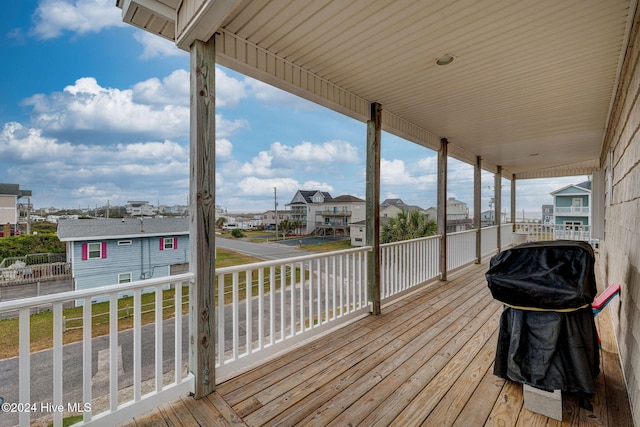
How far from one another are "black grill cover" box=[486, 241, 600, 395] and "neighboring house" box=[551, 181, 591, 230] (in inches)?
496

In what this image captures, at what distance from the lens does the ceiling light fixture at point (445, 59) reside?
8.09 feet

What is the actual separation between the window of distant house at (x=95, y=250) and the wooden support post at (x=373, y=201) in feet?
8.69

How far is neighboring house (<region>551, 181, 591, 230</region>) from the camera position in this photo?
11734 mm

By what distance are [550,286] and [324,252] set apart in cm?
187

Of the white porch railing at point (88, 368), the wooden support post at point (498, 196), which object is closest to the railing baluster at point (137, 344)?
the white porch railing at point (88, 368)

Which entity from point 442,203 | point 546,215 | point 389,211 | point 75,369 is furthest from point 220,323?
point 546,215

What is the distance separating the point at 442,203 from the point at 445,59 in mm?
2959

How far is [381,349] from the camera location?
104 inches

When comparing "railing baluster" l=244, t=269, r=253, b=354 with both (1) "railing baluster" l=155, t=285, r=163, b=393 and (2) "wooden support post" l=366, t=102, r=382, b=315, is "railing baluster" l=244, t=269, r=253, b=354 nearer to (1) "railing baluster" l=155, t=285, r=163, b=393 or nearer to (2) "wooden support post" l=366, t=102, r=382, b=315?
(1) "railing baluster" l=155, t=285, r=163, b=393

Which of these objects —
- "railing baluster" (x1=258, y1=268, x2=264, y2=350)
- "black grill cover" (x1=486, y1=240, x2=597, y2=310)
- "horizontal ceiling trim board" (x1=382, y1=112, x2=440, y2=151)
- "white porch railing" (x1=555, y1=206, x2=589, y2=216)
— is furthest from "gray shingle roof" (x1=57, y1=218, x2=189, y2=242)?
"white porch railing" (x1=555, y1=206, x2=589, y2=216)

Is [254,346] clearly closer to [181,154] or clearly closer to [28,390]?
[28,390]

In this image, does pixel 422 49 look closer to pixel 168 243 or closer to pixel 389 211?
pixel 389 211

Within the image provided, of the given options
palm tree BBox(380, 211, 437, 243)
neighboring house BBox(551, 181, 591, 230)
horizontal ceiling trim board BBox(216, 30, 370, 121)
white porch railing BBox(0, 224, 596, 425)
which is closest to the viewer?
white porch railing BBox(0, 224, 596, 425)

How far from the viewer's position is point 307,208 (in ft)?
9.02
